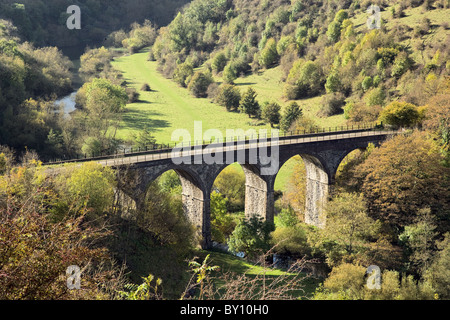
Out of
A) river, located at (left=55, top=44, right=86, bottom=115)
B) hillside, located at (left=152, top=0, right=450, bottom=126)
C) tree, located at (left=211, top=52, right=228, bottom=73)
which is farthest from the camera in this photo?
Answer: tree, located at (left=211, top=52, right=228, bottom=73)

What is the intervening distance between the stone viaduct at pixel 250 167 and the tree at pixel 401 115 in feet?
8.01

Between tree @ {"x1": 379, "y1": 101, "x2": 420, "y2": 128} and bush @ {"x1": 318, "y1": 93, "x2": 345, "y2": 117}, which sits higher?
bush @ {"x1": 318, "y1": 93, "x2": 345, "y2": 117}

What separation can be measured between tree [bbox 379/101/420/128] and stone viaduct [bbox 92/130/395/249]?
96.1 inches

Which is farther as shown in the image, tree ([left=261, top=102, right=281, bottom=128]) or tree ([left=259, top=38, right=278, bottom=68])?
tree ([left=259, top=38, right=278, bottom=68])

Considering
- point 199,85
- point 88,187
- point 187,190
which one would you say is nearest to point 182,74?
point 199,85

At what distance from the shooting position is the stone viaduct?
3641 cm

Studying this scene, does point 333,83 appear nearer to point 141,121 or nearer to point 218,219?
point 141,121

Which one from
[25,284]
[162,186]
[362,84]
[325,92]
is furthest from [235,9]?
[25,284]

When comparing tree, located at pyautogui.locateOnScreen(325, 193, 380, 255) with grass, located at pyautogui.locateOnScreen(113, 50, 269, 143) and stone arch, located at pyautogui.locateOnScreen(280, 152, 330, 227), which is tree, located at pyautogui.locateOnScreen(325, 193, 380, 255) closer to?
stone arch, located at pyautogui.locateOnScreen(280, 152, 330, 227)

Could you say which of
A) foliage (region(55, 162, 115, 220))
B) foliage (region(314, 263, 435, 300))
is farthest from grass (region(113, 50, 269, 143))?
foliage (region(314, 263, 435, 300))

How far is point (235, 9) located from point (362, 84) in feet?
201

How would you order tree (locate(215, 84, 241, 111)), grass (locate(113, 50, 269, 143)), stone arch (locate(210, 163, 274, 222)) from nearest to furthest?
stone arch (locate(210, 163, 274, 222)), grass (locate(113, 50, 269, 143)), tree (locate(215, 84, 241, 111))

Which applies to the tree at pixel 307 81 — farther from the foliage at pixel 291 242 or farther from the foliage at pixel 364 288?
the foliage at pixel 364 288
